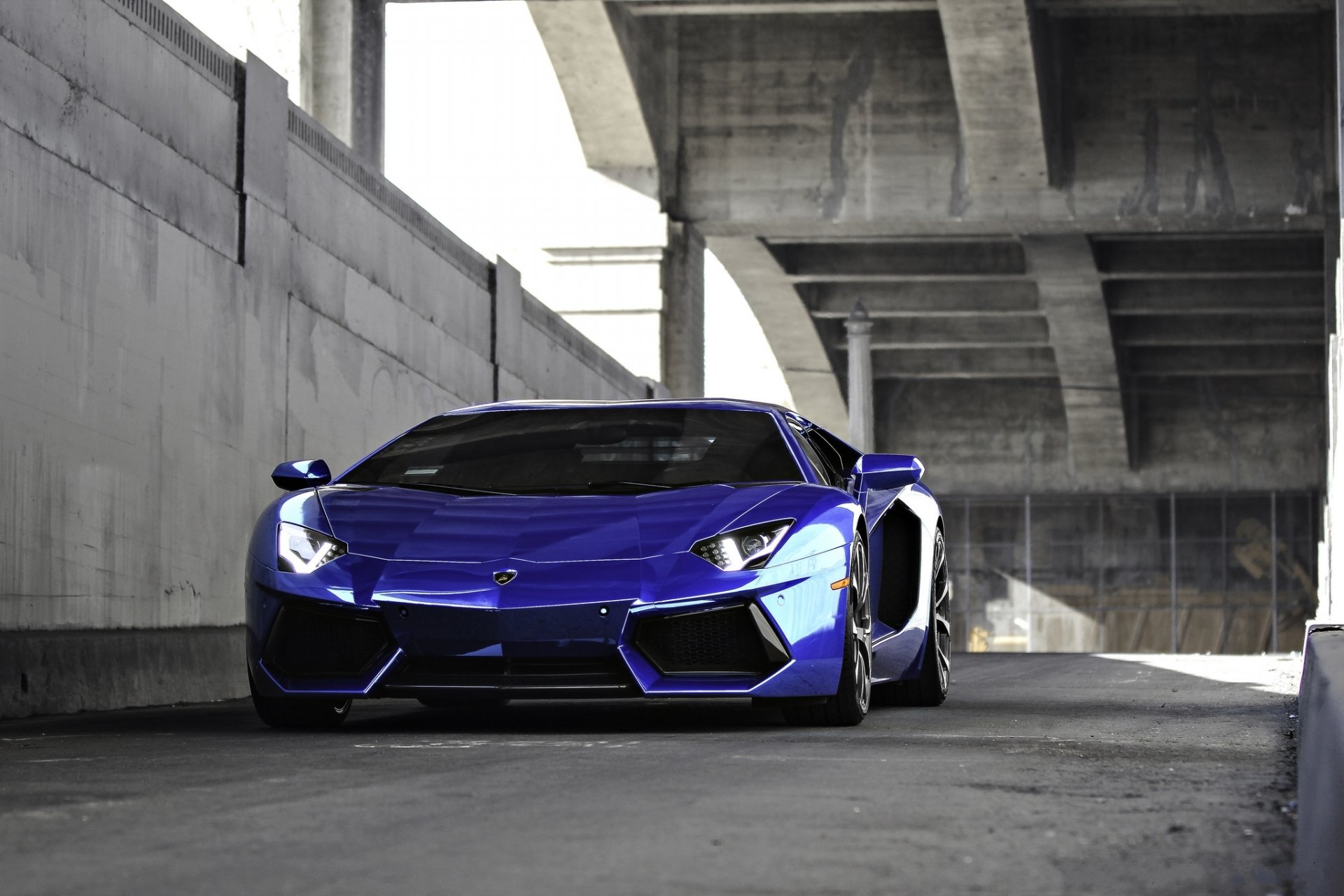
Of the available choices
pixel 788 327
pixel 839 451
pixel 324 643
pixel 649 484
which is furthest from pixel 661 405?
pixel 788 327

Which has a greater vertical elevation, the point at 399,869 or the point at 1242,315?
the point at 1242,315

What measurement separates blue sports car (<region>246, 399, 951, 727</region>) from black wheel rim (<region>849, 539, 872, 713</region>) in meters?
0.02

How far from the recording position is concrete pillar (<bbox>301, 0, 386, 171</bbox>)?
2278 cm

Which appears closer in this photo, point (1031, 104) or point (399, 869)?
point (399, 869)

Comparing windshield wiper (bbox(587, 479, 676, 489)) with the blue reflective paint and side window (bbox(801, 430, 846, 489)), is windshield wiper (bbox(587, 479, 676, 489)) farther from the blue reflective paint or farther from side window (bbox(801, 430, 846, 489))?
side window (bbox(801, 430, 846, 489))

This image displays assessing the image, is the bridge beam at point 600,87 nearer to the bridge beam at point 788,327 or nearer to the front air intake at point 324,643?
the bridge beam at point 788,327

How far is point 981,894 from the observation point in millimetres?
2918

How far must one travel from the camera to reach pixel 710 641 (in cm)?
589

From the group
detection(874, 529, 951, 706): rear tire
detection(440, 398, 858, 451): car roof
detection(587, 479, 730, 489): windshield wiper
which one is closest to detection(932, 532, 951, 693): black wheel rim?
detection(874, 529, 951, 706): rear tire

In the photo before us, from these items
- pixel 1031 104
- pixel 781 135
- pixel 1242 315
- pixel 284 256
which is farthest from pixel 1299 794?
pixel 1242 315

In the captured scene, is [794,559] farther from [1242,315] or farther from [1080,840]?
[1242,315]

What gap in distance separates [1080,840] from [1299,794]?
104 cm

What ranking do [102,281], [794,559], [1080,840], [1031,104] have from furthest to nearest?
1. [1031,104]
2. [102,281]
3. [794,559]
4. [1080,840]

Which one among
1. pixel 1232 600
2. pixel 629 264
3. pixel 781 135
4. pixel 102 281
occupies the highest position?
pixel 781 135
